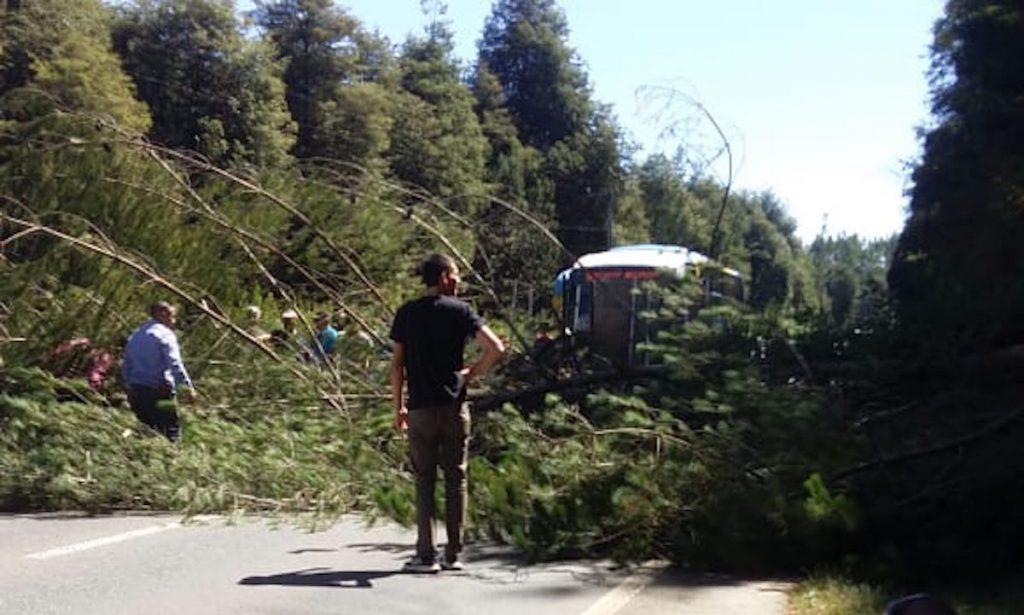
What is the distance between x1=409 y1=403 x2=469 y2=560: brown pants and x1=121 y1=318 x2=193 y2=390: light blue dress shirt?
4458 millimetres

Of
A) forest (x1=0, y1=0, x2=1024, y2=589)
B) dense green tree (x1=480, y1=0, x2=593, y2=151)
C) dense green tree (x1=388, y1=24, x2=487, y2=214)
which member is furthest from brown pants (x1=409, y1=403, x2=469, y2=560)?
dense green tree (x1=480, y1=0, x2=593, y2=151)

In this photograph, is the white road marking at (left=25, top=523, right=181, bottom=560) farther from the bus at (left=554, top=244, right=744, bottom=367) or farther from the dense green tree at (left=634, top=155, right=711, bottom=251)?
the dense green tree at (left=634, top=155, right=711, bottom=251)

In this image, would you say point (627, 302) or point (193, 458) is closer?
point (193, 458)

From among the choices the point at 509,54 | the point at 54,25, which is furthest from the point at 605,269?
the point at 509,54

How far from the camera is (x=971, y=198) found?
1691 centimetres

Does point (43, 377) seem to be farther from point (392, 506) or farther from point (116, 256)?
point (392, 506)

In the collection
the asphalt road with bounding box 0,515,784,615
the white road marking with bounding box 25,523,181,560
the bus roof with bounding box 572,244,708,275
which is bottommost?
the asphalt road with bounding box 0,515,784,615

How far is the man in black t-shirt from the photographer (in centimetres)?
800

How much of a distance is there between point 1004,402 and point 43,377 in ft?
26.2

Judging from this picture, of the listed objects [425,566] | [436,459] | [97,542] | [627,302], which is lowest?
[425,566]

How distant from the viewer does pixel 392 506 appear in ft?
31.0

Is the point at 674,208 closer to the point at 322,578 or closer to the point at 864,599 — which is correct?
the point at 322,578

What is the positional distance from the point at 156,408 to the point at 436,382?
4.63 meters

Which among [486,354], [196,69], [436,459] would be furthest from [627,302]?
[196,69]
